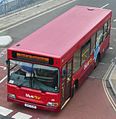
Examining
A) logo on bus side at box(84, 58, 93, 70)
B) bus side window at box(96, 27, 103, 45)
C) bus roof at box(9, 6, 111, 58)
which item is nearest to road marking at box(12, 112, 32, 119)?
bus roof at box(9, 6, 111, 58)

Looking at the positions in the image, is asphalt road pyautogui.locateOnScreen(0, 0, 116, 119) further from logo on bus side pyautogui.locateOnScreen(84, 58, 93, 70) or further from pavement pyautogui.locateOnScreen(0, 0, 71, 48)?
pavement pyautogui.locateOnScreen(0, 0, 71, 48)

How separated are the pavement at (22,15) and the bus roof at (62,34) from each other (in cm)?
574

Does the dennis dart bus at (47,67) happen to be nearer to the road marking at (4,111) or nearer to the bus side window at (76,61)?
the bus side window at (76,61)

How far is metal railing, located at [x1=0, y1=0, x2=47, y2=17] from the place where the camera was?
32.2 m

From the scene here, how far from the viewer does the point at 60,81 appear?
1623 cm

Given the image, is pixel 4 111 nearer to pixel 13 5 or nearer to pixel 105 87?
pixel 105 87

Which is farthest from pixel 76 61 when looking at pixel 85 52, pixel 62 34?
pixel 85 52

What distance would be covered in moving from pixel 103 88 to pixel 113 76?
157 cm

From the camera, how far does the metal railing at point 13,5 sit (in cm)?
3222

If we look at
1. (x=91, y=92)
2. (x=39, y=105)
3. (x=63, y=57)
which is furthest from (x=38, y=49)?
(x=91, y=92)

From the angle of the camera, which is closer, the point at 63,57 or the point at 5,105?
the point at 63,57

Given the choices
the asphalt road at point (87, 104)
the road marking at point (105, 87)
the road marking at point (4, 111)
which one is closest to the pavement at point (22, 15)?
the asphalt road at point (87, 104)

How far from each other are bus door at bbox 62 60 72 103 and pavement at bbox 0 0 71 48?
890cm

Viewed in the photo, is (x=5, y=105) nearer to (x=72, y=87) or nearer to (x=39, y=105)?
(x=39, y=105)
